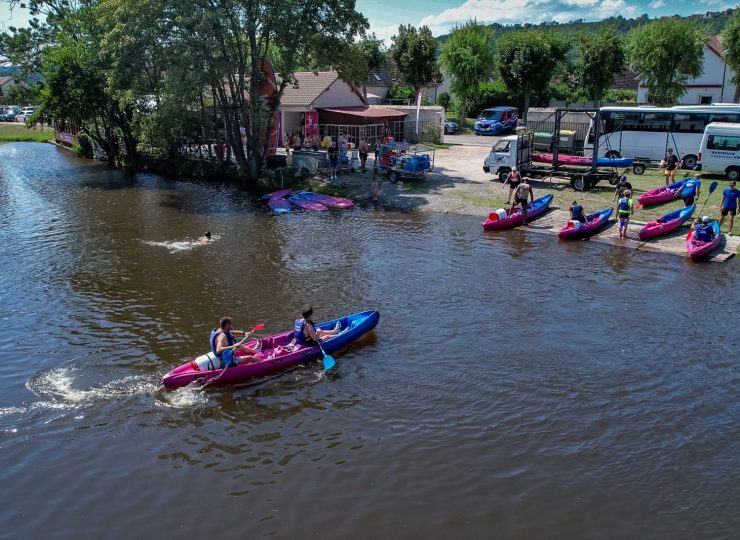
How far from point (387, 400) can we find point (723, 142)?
24385 millimetres

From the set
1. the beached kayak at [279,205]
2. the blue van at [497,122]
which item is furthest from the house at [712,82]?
the beached kayak at [279,205]

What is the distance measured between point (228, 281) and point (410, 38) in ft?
123

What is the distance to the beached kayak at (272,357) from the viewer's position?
12375 mm

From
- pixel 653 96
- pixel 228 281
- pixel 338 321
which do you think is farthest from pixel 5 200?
pixel 653 96

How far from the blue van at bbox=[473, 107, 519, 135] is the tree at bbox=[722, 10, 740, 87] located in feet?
53.1

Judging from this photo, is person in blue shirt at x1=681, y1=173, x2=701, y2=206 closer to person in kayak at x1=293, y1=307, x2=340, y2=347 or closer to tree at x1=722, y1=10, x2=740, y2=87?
person in kayak at x1=293, y1=307, x2=340, y2=347

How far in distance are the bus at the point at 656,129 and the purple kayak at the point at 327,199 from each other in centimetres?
1400

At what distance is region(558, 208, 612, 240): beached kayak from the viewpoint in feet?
73.7

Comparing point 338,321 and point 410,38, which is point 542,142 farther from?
point 338,321

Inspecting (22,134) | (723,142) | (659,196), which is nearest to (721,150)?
(723,142)

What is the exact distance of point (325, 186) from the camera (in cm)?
3134

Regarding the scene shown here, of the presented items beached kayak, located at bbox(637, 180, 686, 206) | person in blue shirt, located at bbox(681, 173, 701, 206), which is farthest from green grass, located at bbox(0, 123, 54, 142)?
person in blue shirt, located at bbox(681, 173, 701, 206)

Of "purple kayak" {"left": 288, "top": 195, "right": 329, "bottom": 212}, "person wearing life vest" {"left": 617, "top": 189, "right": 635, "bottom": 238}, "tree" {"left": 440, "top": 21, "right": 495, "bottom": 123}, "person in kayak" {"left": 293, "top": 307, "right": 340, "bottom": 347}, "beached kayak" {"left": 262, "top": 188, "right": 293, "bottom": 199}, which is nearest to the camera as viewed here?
"person in kayak" {"left": 293, "top": 307, "right": 340, "bottom": 347}

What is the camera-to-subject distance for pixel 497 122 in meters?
51.2
